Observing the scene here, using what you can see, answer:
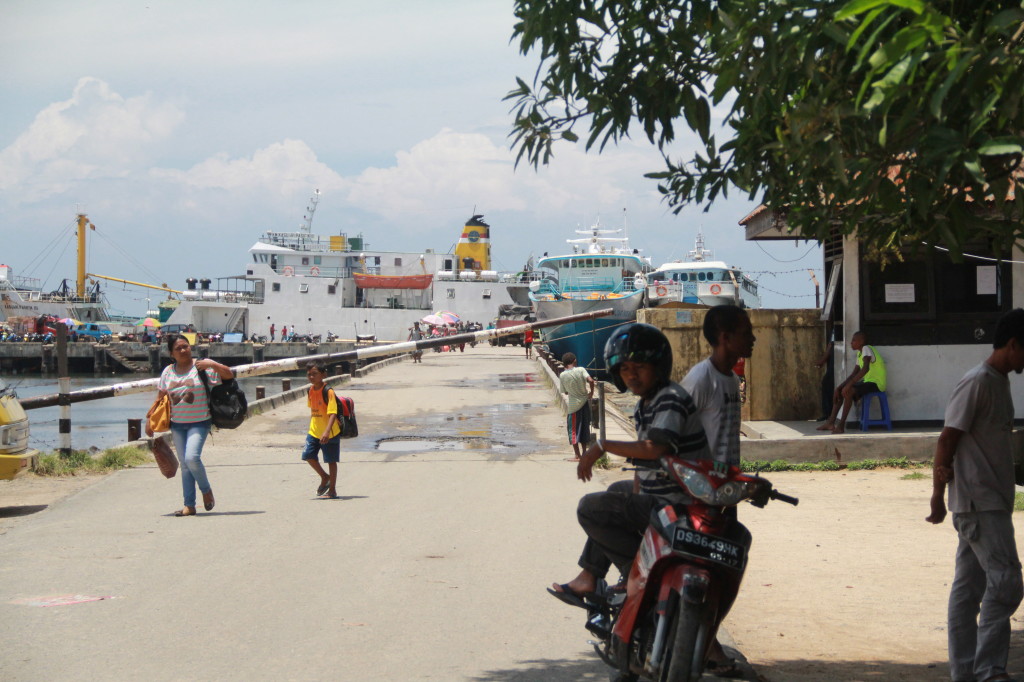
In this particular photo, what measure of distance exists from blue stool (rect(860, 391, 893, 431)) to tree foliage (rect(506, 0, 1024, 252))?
8.50 meters

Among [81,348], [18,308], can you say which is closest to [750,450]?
[81,348]

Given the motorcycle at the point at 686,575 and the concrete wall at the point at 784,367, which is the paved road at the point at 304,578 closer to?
the motorcycle at the point at 686,575

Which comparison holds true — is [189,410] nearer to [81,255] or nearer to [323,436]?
[323,436]

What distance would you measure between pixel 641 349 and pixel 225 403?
6.09m

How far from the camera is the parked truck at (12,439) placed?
388 inches

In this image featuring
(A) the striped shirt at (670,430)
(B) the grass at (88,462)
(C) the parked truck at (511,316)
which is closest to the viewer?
(A) the striped shirt at (670,430)

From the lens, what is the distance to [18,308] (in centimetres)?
8938

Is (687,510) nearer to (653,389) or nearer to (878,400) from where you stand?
(653,389)

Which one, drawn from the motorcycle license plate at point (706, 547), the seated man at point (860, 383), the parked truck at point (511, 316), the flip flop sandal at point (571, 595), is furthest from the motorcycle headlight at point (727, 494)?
the parked truck at point (511, 316)

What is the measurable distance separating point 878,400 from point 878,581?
7056 millimetres

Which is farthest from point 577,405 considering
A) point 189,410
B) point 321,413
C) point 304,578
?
point 304,578

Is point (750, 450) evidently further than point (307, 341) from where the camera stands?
No

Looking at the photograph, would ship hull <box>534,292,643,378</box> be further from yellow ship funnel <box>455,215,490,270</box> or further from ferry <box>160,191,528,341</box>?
yellow ship funnel <box>455,215,490,270</box>

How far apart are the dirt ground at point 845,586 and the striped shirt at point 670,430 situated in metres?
1.26
